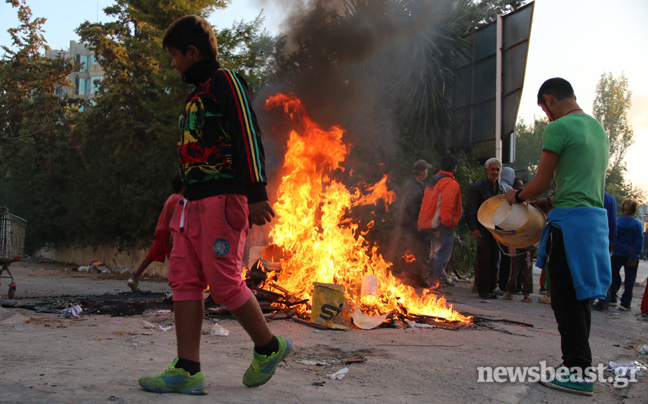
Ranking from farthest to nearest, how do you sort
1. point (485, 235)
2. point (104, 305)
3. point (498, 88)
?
point (498, 88) → point (485, 235) → point (104, 305)

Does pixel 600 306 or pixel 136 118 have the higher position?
pixel 136 118

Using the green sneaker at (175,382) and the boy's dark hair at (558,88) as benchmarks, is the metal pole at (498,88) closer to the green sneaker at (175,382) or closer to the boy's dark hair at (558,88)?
the boy's dark hair at (558,88)

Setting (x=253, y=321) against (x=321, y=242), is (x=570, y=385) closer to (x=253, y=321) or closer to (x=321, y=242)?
(x=253, y=321)

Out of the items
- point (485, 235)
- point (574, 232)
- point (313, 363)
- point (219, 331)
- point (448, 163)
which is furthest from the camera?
point (448, 163)

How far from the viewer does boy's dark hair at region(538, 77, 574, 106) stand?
360 centimetres

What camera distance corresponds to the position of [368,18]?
35.1 feet

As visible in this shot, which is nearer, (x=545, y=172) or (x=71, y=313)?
(x=545, y=172)

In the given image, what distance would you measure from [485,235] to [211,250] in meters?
6.37

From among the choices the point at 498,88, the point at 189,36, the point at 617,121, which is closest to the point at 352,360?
the point at 189,36

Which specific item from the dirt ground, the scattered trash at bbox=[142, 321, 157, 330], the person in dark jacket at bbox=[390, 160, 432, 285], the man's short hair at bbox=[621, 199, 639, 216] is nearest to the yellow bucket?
the dirt ground

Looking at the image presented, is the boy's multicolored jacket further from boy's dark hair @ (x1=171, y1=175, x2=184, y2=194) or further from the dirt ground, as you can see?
boy's dark hair @ (x1=171, y1=175, x2=184, y2=194)

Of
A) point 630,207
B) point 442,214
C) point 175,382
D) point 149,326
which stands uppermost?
point 630,207

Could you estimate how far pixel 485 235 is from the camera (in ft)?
26.9

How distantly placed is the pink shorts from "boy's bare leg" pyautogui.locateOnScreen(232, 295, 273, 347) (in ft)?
0.12
